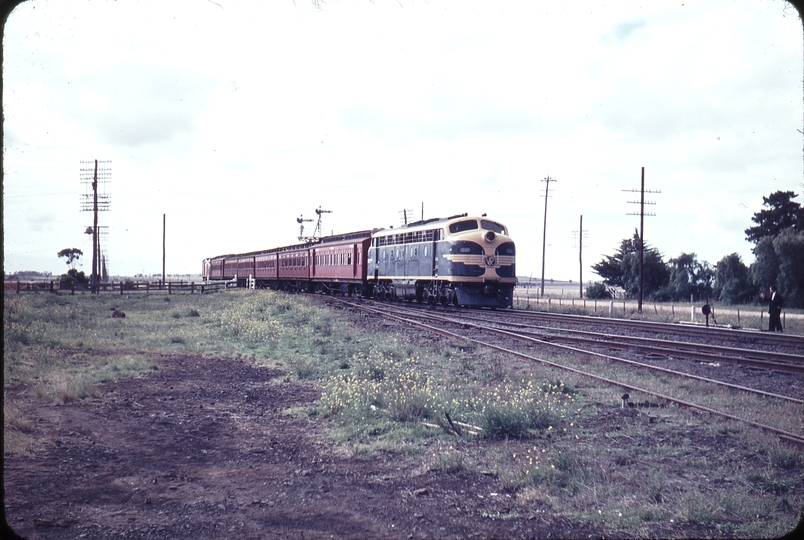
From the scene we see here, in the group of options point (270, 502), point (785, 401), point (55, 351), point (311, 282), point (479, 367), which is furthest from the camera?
point (311, 282)

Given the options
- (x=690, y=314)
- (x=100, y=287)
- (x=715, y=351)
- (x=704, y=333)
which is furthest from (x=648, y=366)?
(x=100, y=287)

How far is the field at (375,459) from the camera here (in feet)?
14.9

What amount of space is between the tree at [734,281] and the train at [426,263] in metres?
29.7

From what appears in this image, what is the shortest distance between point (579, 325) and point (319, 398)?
42.4 ft

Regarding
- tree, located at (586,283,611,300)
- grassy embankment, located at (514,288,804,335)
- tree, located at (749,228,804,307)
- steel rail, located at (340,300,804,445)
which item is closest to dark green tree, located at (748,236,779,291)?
tree, located at (749,228,804,307)

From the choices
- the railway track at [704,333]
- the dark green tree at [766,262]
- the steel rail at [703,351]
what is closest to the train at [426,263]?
the railway track at [704,333]

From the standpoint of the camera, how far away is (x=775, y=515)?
170 inches

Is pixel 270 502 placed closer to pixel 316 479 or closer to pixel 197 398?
pixel 316 479

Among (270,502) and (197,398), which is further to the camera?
(197,398)

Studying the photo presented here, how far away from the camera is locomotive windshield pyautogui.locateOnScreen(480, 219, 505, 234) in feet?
79.8

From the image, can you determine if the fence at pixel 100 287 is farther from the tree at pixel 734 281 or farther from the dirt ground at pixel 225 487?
the tree at pixel 734 281

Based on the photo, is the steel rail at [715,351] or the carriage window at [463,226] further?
the carriage window at [463,226]

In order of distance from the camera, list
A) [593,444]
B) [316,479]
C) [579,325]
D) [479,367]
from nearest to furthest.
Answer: [316,479], [593,444], [479,367], [579,325]


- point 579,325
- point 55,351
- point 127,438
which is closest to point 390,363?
point 127,438
